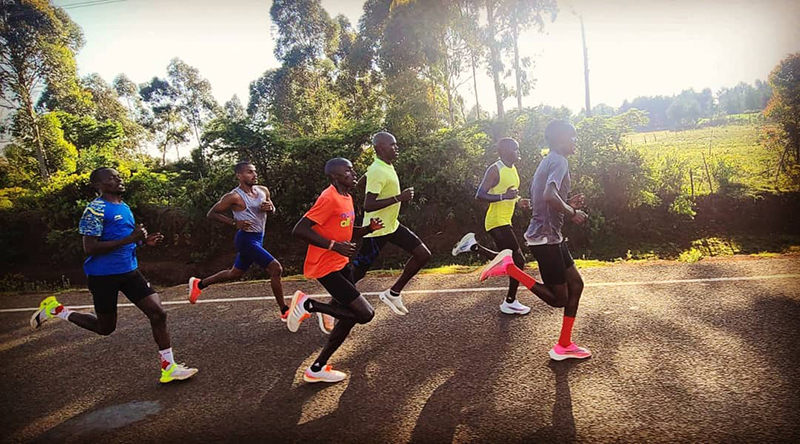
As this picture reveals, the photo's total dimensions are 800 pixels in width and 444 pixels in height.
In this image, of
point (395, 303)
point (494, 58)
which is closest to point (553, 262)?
point (395, 303)

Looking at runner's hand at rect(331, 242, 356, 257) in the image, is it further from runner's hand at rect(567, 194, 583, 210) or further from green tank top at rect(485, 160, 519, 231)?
green tank top at rect(485, 160, 519, 231)

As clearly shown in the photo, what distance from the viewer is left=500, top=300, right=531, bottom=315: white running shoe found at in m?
5.14

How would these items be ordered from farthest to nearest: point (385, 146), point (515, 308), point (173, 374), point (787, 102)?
1. point (787, 102)
2. point (515, 308)
3. point (385, 146)
4. point (173, 374)

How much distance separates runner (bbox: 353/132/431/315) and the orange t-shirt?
1.05m

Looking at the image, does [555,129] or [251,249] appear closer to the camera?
[555,129]

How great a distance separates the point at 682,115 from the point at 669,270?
10518 centimetres

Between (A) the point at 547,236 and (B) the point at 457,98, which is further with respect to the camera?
(B) the point at 457,98

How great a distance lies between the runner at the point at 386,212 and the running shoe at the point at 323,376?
1.38 metres

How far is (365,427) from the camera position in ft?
10.3

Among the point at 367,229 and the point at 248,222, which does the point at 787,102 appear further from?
the point at 248,222

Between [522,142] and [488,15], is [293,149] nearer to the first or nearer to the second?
[522,142]

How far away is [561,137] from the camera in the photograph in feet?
12.7

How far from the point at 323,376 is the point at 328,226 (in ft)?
4.22

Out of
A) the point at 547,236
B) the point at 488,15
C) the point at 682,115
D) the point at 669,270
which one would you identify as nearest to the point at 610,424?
the point at 547,236
